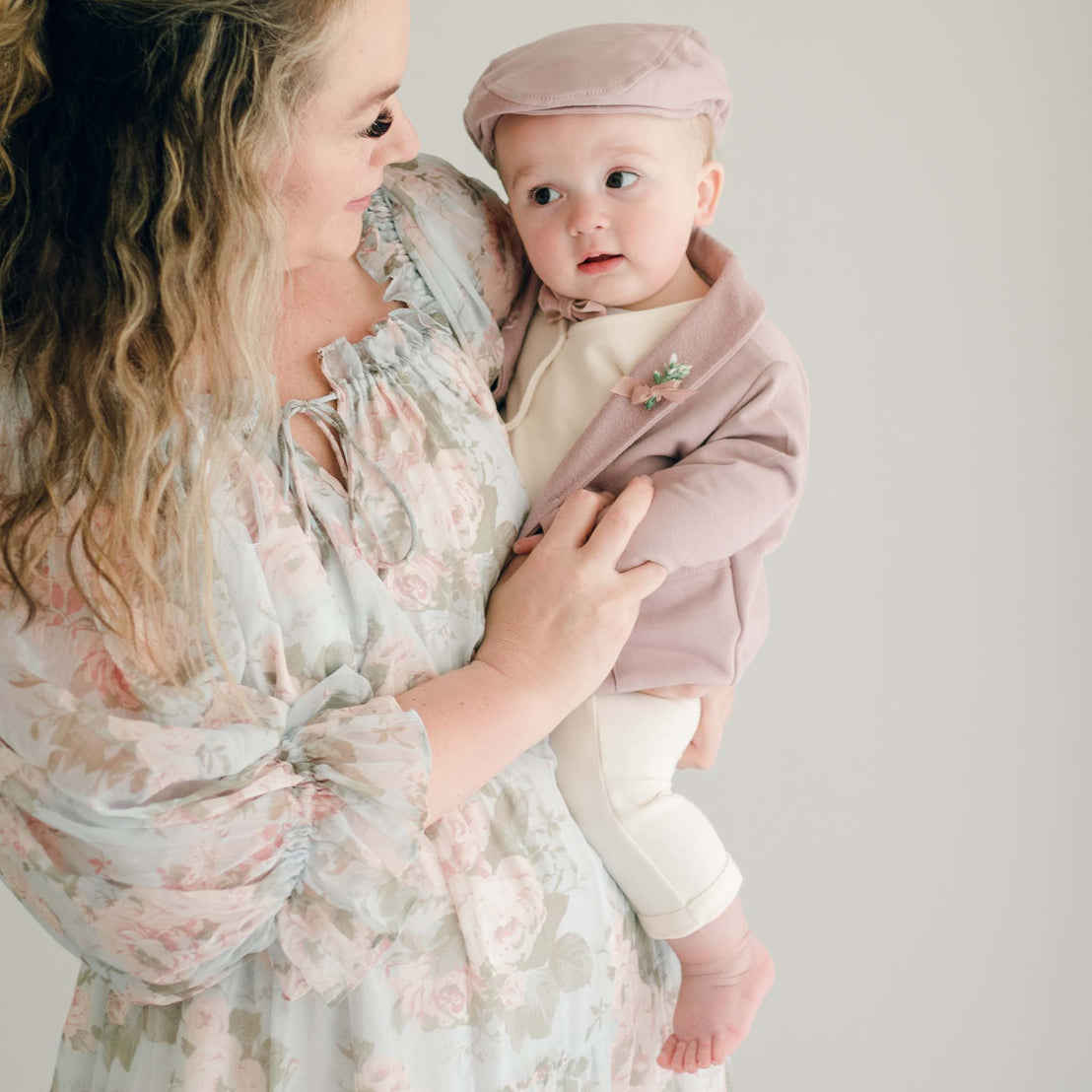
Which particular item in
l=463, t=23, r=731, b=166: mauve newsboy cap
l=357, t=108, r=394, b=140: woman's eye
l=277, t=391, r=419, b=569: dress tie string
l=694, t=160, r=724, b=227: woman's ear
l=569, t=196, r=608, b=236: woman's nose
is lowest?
l=277, t=391, r=419, b=569: dress tie string

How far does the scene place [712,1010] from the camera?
141 centimetres

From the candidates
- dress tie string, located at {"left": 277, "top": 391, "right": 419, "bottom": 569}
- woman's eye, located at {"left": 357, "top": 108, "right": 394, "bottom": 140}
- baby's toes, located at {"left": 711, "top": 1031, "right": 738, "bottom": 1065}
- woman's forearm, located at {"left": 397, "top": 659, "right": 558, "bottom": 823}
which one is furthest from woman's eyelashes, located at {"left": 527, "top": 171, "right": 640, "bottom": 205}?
baby's toes, located at {"left": 711, "top": 1031, "right": 738, "bottom": 1065}

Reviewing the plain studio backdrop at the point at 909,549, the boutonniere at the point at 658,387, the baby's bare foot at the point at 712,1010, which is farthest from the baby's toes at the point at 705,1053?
the plain studio backdrop at the point at 909,549

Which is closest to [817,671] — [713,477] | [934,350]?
[934,350]

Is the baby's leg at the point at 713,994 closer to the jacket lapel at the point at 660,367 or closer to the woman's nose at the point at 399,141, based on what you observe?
the jacket lapel at the point at 660,367

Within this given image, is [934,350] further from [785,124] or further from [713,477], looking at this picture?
[713,477]

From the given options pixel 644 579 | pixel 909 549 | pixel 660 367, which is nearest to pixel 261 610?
pixel 644 579

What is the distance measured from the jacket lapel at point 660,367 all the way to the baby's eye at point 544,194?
0.19 m

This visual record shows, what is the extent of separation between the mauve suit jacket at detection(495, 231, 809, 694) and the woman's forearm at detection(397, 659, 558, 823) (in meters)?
0.18

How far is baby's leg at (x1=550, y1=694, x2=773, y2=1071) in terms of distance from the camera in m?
1.37

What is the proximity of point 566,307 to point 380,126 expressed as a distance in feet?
1.04

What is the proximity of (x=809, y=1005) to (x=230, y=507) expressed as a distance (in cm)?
181

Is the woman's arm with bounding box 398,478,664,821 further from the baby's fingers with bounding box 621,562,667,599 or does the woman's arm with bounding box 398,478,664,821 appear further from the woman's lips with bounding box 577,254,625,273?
the woman's lips with bounding box 577,254,625,273

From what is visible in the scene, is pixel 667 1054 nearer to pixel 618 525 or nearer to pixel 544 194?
pixel 618 525
